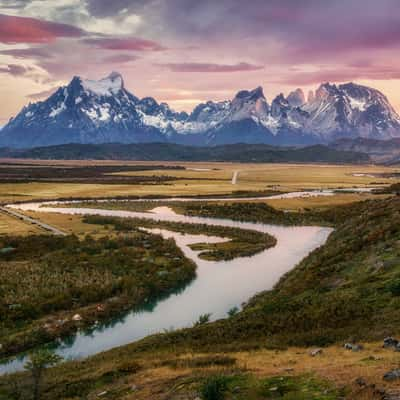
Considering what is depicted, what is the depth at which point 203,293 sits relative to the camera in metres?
51.6

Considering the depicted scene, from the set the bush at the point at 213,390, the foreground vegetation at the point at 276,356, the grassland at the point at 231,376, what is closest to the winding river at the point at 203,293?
the foreground vegetation at the point at 276,356

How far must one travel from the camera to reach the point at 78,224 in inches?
3743

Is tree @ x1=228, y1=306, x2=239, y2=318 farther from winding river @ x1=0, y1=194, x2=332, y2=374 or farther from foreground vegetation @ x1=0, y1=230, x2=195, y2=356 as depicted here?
foreground vegetation @ x1=0, y1=230, x2=195, y2=356

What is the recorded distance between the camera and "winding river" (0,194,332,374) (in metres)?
39.4

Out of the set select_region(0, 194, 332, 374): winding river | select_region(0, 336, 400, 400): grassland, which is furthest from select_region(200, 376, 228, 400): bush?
Result: select_region(0, 194, 332, 374): winding river

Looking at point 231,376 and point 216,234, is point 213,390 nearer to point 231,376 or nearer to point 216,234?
point 231,376

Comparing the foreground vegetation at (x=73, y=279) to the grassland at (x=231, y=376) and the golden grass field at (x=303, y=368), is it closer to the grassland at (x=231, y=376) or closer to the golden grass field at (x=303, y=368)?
the grassland at (x=231, y=376)

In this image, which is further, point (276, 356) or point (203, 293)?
point (203, 293)

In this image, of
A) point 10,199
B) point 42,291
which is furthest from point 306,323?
point 10,199

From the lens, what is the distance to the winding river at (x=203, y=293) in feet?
129

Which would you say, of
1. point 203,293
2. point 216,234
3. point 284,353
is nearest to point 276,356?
point 284,353

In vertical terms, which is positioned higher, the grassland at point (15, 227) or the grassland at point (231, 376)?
the grassland at point (231, 376)

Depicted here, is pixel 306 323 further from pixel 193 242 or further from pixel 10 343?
pixel 193 242

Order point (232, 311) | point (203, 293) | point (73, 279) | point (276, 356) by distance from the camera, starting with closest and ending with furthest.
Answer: point (276, 356) < point (232, 311) < point (203, 293) < point (73, 279)
